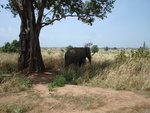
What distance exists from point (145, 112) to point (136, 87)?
2423 millimetres

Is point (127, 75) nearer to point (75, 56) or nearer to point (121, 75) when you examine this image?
point (121, 75)

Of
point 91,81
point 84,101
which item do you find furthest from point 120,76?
point 84,101

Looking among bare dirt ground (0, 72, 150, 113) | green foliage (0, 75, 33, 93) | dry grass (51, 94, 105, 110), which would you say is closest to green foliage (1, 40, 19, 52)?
green foliage (0, 75, 33, 93)

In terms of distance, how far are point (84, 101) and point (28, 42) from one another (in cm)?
625

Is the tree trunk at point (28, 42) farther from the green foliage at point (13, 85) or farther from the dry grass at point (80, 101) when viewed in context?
the dry grass at point (80, 101)

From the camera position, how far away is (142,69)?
28.2 feet

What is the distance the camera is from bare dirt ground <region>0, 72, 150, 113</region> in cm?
485

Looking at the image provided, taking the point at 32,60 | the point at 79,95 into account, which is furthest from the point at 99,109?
the point at 32,60

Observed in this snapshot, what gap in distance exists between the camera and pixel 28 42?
1028 centimetres

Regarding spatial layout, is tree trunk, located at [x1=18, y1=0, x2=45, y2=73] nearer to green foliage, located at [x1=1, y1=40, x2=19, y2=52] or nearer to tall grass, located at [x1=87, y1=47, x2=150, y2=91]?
tall grass, located at [x1=87, y1=47, x2=150, y2=91]

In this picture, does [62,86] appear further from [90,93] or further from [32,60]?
[32,60]

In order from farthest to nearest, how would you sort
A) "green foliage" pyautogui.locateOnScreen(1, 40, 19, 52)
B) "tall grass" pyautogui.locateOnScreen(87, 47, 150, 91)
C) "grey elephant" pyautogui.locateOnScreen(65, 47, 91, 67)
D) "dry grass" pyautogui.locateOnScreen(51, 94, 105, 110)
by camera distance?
"green foliage" pyautogui.locateOnScreen(1, 40, 19, 52)
"grey elephant" pyautogui.locateOnScreen(65, 47, 91, 67)
"tall grass" pyautogui.locateOnScreen(87, 47, 150, 91)
"dry grass" pyautogui.locateOnScreen(51, 94, 105, 110)

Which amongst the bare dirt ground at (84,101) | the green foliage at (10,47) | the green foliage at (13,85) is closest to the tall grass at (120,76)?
the bare dirt ground at (84,101)

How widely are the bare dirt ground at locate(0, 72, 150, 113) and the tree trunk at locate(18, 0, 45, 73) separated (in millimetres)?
3559
